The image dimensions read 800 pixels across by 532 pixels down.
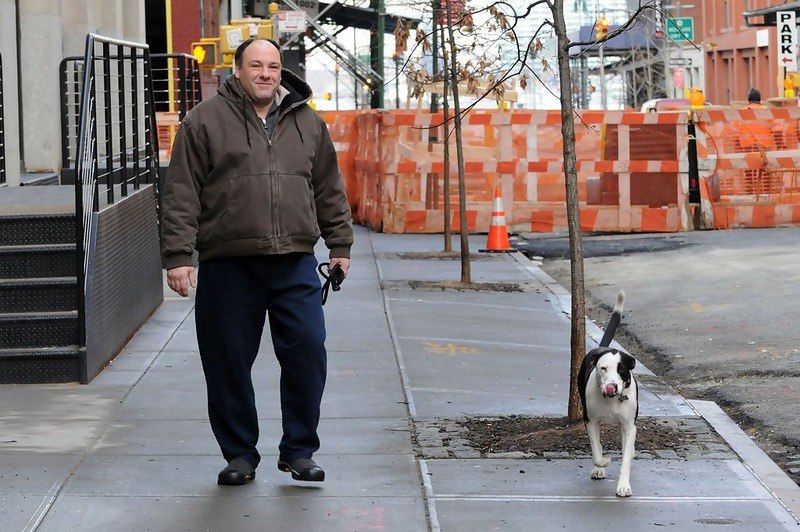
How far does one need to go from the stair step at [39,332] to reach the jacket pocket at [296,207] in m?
3.21

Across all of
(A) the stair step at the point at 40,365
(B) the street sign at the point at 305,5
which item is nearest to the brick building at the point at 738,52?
(B) the street sign at the point at 305,5

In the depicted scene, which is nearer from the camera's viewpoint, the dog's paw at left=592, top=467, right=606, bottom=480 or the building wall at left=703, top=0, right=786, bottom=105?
the dog's paw at left=592, top=467, right=606, bottom=480

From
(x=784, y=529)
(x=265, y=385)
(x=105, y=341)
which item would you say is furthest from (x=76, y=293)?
(x=784, y=529)

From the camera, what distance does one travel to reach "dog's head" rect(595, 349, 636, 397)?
627cm

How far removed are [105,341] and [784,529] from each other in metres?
5.23

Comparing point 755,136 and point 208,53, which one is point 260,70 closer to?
point 755,136

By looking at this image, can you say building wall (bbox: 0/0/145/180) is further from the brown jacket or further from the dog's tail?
the dog's tail

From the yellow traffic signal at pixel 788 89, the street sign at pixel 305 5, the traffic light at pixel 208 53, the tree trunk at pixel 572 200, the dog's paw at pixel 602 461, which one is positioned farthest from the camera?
the street sign at pixel 305 5

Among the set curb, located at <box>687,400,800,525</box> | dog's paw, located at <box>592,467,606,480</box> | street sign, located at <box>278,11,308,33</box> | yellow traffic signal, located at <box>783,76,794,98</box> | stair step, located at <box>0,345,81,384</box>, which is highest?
street sign, located at <box>278,11,308,33</box>

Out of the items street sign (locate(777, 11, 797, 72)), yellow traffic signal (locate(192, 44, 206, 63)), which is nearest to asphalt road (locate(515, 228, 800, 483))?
yellow traffic signal (locate(192, 44, 206, 63))

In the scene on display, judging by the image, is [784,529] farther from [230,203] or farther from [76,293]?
[76,293]

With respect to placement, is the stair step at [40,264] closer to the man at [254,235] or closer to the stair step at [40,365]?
the stair step at [40,365]

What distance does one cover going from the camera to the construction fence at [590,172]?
21.7 metres

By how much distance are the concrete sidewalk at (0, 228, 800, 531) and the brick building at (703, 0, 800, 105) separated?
42.1 m
